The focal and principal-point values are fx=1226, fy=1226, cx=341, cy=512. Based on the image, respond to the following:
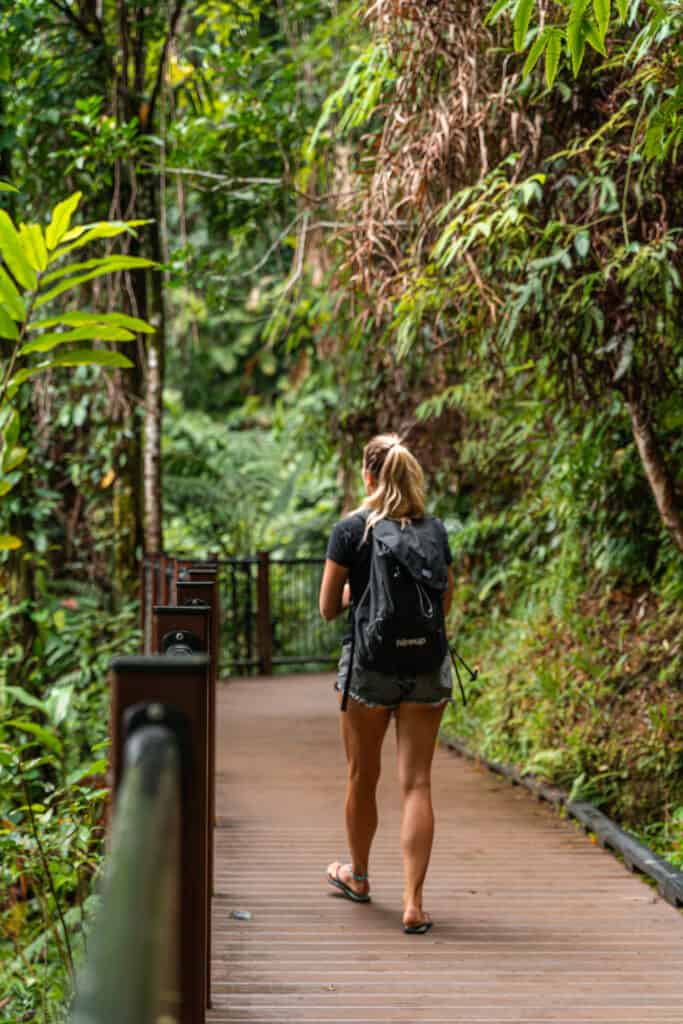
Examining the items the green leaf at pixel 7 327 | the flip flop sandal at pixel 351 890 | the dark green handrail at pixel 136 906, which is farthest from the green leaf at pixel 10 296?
the dark green handrail at pixel 136 906

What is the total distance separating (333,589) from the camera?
15.0 feet

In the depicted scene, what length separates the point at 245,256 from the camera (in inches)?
591

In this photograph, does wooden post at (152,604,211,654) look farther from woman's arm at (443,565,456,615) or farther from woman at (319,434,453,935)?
woman's arm at (443,565,456,615)

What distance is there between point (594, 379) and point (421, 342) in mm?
3784

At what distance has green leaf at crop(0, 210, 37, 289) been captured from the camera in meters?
A: 3.75

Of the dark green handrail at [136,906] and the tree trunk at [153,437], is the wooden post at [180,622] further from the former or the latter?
the tree trunk at [153,437]

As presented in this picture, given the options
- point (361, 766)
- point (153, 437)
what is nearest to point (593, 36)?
point (361, 766)

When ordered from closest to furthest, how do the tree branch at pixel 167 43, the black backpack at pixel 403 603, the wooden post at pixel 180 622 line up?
1. the wooden post at pixel 180 622
2. the black backpack at pixel 403 603
3. the tree branch at pixel 167 43

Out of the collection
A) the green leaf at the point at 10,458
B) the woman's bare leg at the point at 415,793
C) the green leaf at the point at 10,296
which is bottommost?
the woman's bare leg at the point at 415,793

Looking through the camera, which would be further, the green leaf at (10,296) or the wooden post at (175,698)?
the green leaf at (10,296)

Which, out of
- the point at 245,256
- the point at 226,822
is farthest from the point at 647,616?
the point at 245,256

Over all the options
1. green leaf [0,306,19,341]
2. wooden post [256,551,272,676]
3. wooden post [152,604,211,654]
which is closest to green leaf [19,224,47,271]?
green leaf [0,306,19,341]

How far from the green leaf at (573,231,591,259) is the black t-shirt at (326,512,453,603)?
1.83m

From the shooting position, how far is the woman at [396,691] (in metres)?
4.46
